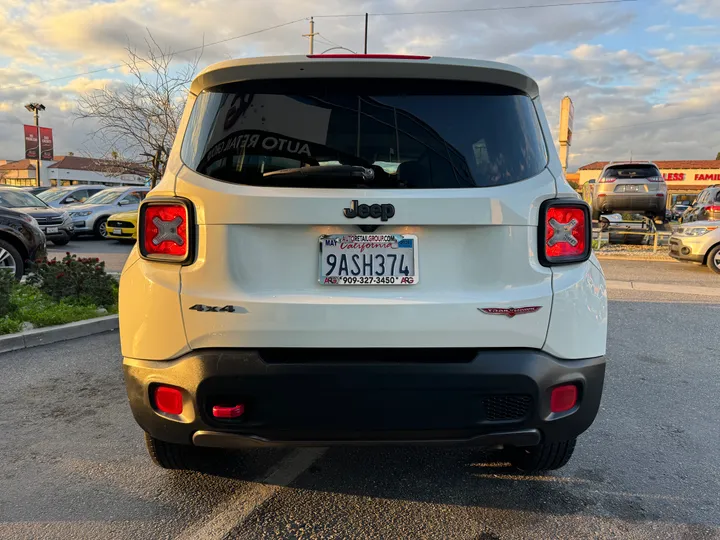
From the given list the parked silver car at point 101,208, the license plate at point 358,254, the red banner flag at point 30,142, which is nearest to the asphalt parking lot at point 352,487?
the license plate at point 358,254

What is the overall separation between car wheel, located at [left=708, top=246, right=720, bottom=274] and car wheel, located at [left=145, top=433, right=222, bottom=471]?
1135 cm

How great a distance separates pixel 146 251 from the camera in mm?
2172

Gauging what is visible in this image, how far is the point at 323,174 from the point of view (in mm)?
2109

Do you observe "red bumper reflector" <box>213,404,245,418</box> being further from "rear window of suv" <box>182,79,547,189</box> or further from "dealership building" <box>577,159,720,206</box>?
"dealership building" <box>577,159,720,206</box>

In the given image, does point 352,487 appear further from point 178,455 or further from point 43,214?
point 43,214

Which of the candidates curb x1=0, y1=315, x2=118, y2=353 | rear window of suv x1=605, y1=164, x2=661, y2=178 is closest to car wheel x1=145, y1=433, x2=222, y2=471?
curb x1=0, y1=315, x2=118, y2=353

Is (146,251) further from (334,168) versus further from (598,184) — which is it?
(598,184)

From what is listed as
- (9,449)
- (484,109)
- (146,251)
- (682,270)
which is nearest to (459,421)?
(484,109)

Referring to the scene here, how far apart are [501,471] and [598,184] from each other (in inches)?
564

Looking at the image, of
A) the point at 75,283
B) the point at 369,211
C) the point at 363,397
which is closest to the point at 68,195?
the point at 75,283

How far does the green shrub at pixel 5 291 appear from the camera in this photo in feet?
17.5

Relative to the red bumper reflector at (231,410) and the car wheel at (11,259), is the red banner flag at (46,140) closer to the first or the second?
the car wheel at (11,259)

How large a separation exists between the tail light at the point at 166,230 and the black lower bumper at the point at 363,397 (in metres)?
0.42

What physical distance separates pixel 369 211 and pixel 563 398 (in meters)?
1.10
